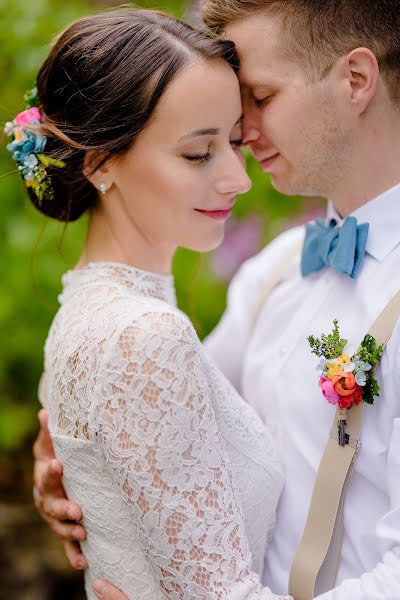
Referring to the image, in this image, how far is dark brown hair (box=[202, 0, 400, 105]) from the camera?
241 centimetres

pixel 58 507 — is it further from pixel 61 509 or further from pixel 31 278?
pixel 31 278

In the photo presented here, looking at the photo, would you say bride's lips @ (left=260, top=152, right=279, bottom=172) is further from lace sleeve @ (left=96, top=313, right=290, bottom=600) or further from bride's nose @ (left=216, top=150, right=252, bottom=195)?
lace sleeve @ (left=96, top=313, right=290, bottom=600)

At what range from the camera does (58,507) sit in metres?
2.34

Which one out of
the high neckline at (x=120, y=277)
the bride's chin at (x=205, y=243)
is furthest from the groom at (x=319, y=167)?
the high neckline at (x=120, y=277)

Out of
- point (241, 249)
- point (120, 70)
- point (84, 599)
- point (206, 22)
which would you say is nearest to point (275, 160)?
point (206, 22)

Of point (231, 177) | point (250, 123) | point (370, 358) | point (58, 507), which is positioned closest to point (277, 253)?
point (250, 123)

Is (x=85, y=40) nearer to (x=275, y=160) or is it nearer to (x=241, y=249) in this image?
(x=275, y=160)

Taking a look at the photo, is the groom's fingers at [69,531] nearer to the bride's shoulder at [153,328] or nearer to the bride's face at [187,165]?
the bride's shoulder at [153,328]

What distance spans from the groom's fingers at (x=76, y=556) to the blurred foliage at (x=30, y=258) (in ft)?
4.05

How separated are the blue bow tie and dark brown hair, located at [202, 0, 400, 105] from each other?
43 cm

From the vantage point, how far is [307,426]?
2.35 meters

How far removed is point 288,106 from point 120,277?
0.73 m

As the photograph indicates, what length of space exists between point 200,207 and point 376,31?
2.45 ft

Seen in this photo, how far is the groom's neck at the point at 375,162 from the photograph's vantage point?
2467 millimetres
